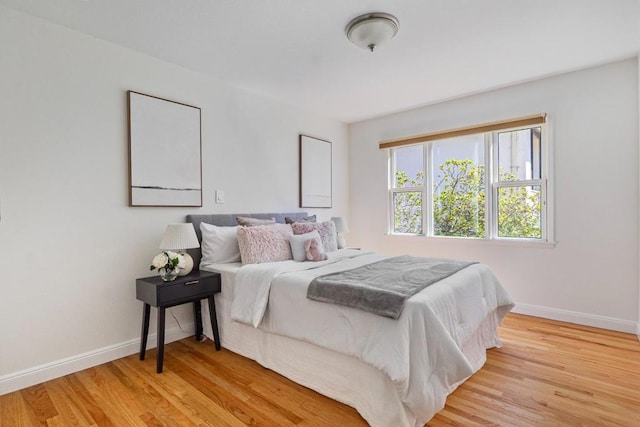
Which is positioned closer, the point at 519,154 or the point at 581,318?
the point at 581,318

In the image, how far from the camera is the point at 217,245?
9.57 ft

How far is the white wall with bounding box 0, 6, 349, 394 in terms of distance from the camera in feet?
6.98

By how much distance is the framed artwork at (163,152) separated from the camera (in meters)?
2.65

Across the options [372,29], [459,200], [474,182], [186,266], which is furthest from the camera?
[459,200]

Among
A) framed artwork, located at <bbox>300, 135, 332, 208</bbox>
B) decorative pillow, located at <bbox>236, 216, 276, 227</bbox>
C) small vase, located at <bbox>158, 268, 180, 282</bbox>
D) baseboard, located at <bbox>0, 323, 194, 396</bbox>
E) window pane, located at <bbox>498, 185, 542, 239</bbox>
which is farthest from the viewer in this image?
framed artwork, located at <bbox>300, 135, 332, 208</bbox>

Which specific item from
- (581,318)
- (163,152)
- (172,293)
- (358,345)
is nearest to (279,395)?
(358,345)

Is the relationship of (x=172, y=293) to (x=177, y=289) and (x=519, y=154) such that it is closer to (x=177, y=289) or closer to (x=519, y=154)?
(x=177, y=289)

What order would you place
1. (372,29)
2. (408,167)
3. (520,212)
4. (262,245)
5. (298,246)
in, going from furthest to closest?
(408,167) < (520,212) < (298,246) < (262,245) < (372,29)

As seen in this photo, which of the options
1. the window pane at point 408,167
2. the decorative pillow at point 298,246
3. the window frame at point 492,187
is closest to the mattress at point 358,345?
the decorative pillow at point 298,246

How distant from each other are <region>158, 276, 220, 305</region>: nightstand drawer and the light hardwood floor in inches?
19.5

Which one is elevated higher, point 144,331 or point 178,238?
point 178,238

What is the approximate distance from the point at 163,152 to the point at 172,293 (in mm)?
1207

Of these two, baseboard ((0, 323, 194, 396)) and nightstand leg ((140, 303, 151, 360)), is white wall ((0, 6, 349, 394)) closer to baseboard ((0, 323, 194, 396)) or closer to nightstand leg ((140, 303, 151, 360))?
baseboard ((0, 323, 194, 396))

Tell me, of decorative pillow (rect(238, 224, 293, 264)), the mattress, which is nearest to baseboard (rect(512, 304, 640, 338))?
the mattress
